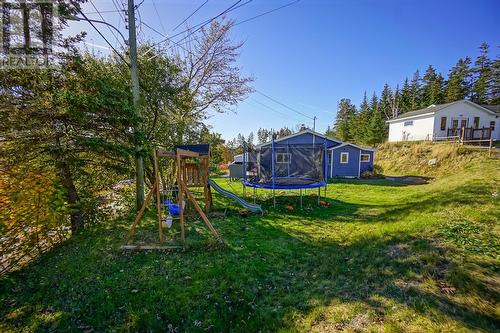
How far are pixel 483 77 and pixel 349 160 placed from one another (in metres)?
33.8

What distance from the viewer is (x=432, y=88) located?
1252 inches

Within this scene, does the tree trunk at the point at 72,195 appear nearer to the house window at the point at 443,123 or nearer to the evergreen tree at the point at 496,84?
the house window at the point at 443,123

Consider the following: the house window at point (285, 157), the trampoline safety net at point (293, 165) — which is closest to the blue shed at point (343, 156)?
the house window at point (285, 157)

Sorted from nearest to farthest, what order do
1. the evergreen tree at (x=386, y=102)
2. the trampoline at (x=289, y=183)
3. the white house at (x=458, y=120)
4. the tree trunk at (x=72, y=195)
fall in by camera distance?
the tree trunk at (x=72, y=195) → the trampoline at (x=289, y=183) → the white house at (x=458, y=120) → the evergreen tree at (x=386, y=102)

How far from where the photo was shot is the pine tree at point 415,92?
33.7m

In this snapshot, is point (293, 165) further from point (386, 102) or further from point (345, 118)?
point (386, 102)

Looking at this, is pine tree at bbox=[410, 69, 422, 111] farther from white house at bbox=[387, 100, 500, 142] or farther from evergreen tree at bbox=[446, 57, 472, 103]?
white house at bbox=[387, 100, 500, 142]

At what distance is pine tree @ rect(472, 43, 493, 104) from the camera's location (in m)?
31.4

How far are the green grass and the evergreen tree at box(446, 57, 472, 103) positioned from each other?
36103mm

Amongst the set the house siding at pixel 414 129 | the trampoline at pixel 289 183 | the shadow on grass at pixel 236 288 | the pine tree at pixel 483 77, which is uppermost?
the pine tree at pixel 483 77

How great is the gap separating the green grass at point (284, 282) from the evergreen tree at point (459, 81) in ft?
118

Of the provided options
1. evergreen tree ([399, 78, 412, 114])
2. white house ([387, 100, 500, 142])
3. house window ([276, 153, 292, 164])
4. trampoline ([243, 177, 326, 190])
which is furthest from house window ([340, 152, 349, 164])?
evergreen tree ([399, 78, 412, 114])

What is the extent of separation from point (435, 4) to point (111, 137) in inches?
403

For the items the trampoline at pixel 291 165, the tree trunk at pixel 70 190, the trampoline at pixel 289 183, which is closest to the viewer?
the tree trunk at pixel 70 190
